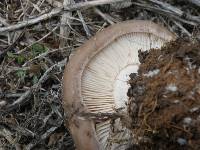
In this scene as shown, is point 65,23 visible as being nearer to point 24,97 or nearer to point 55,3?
point 55,3

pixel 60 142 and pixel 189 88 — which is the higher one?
pixel 189 88

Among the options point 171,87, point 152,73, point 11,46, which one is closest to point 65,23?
point 11,46

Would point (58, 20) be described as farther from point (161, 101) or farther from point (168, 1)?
point (161, 101)

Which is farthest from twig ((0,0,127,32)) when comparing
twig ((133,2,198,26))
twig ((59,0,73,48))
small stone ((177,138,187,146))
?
small stone ((177,138,187,146))

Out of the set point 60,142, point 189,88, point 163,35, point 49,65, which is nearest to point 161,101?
point 189,88

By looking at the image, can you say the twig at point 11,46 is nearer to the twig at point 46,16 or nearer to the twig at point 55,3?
the twig at point 46,16

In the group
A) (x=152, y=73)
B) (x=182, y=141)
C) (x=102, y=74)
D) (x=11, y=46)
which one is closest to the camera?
(x=182, y=141)
